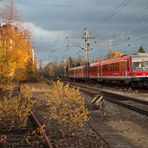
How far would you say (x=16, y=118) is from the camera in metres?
14.7

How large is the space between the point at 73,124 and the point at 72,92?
208 inches

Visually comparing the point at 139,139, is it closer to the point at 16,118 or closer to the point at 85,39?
the point at 16,118

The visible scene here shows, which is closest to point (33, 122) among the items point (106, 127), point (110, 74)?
point (106, 127)

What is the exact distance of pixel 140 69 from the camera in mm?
36781

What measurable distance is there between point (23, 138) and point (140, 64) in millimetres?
26851

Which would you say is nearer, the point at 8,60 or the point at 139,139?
the point at 139,139

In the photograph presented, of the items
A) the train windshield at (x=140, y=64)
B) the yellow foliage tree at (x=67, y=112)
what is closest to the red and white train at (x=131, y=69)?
the train windshield at (x=140, y=64)

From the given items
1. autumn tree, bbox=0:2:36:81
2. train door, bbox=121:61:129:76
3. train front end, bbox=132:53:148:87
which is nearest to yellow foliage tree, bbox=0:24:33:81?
autumn tree, bbox=0:2:36:81

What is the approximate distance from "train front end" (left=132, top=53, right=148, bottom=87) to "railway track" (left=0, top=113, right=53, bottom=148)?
24.1 meters

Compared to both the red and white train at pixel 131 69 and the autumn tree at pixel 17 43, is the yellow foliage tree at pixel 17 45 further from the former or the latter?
the red and white train at pixel 131 69

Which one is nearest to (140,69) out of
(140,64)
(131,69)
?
(140,64)

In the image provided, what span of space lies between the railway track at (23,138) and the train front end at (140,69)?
24.1m

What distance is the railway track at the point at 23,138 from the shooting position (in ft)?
33.3

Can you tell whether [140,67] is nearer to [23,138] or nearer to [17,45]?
[17,45]
